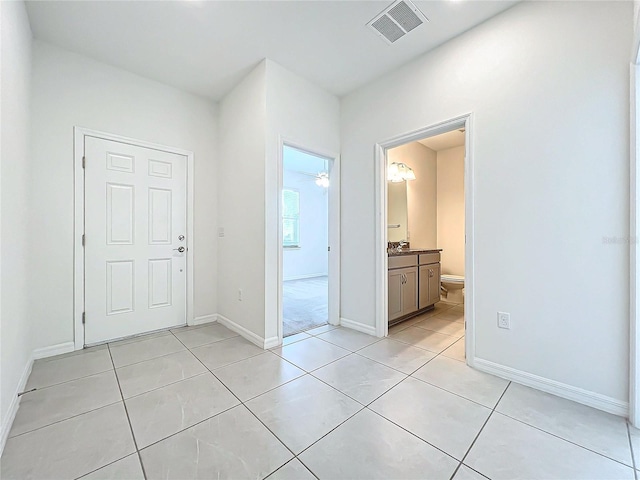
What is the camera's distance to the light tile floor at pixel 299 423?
1.20m

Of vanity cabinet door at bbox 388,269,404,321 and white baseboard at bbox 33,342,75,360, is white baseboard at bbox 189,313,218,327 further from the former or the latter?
vanity cabinet door at bbox 388,269,404,321

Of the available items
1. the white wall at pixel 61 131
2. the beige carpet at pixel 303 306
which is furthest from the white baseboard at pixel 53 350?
the beige carpet at pixel 303 306

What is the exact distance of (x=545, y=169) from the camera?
1.83 m

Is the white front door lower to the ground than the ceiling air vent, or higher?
lower

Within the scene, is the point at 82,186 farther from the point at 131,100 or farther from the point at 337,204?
the point at 337,204

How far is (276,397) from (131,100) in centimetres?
320

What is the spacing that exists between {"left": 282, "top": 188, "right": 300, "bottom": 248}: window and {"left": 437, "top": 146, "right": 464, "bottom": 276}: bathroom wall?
11.3 feet

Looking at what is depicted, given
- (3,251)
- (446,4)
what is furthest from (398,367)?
(446,4)

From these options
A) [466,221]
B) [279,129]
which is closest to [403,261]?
[466,221]

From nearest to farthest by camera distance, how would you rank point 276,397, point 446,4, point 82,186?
point 276,397
point 446,4
point 82,186

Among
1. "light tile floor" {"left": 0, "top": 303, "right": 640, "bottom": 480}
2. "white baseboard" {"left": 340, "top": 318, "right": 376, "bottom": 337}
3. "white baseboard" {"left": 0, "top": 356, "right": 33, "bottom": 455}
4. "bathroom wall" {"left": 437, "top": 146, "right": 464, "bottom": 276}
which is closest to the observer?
"light tile floor" {"left": 0, "top": 303, "right": 640, "bottom": 480}

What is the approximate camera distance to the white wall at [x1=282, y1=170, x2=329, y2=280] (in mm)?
6765

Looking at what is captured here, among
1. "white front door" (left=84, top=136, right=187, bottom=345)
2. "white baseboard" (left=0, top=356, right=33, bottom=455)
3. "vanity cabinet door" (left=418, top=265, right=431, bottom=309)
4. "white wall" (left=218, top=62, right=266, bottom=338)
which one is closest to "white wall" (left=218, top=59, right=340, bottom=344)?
"white wall" (left=218, top=62, right=266, bottom=338)

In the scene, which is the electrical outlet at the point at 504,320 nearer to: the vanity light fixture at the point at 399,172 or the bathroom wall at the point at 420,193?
the bathroom wall at the point at 420,193
